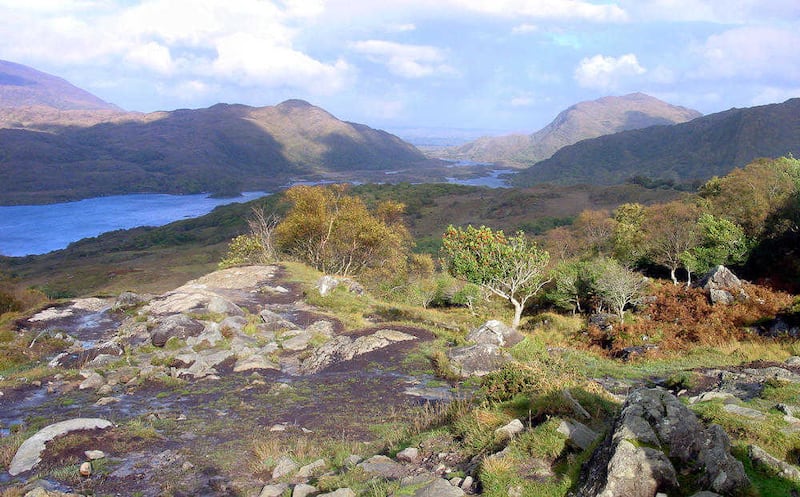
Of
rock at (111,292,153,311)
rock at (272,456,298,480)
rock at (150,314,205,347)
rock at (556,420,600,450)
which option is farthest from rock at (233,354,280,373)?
rock at (111,292,153,311)

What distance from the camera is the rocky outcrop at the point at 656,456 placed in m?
4.72

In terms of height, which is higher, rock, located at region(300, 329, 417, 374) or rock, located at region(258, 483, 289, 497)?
rock, located at region(258, 483, 289, 497)

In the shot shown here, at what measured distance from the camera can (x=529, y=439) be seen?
642cm

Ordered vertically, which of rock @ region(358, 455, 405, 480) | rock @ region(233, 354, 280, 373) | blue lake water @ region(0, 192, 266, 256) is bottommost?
blue lake water @ region(0, 192, 266, 256)

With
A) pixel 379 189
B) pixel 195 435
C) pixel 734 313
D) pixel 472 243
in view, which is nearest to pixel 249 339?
pixel 195 435

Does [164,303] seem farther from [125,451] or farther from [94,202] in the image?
[94,202]

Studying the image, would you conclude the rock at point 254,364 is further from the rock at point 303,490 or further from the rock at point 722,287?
the rock at point 722,287

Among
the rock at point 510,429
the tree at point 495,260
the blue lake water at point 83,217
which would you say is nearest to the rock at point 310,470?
the rock at point 510,429

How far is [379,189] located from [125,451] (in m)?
139

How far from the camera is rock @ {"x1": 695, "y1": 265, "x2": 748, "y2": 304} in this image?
821 inches

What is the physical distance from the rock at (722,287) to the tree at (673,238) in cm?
486

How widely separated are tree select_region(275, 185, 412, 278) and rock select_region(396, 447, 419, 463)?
26815 mm

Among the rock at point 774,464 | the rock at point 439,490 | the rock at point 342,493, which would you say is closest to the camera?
the rock at point 774,464

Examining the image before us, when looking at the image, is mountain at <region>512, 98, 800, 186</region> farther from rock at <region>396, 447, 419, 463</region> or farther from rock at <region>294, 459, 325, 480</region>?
rock at <region>294, 459, 325, 480</region>
